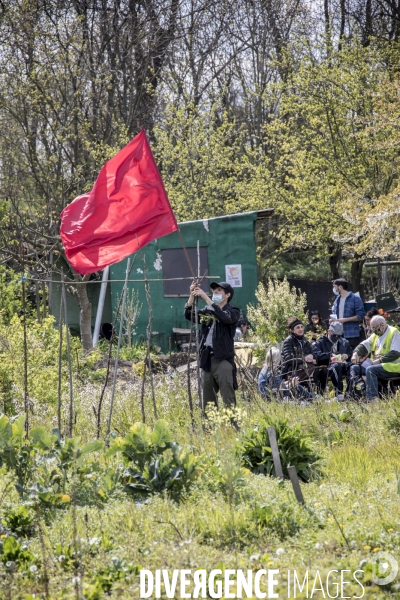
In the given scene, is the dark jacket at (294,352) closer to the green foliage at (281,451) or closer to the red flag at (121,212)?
the red flag at (121,212)

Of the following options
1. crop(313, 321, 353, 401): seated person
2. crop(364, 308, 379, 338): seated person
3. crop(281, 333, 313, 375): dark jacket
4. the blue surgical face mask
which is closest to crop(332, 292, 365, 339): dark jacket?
crop(364, 308, 379, 338): seated person

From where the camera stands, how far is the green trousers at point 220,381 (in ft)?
27.1

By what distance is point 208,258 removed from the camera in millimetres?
15945

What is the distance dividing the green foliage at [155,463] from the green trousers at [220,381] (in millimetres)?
2843

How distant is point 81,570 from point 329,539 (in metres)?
1.41

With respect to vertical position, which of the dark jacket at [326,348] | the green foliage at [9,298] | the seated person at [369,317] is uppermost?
the green foliage at [9,298]

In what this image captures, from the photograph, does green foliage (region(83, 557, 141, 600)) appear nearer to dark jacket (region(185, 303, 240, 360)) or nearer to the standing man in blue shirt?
dark jacket (region(185, 303, 240, 360))

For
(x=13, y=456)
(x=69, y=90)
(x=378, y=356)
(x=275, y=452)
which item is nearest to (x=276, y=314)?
(x=378, y=356)

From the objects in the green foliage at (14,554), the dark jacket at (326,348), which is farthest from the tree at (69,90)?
the green foliage at (14,554)

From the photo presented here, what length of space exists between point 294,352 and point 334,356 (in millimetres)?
842

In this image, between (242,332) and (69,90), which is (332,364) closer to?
(242,332)

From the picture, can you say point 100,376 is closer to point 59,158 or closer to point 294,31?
point 59,158

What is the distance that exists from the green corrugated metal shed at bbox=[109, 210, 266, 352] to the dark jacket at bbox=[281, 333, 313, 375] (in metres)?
5.23

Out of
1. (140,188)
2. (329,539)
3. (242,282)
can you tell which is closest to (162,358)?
(242,282)
